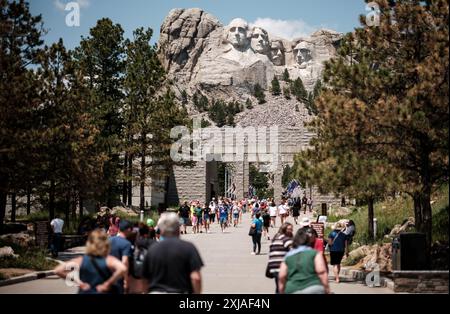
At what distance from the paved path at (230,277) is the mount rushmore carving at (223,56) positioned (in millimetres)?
155210

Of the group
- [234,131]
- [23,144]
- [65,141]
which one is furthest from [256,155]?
[23,144]

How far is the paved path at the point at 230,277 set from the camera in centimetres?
1376

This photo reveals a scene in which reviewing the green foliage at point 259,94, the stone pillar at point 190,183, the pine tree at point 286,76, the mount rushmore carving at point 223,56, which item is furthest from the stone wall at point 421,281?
the pine tree at point 286,76

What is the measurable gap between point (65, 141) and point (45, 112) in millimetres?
1437

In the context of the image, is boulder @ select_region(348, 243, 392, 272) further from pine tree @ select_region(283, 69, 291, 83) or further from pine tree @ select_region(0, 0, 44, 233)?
pine tree @ select_region(283, 69, 291, 83)

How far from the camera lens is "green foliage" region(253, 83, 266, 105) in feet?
557

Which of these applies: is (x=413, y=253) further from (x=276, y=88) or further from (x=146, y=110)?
(x=276, y=88)

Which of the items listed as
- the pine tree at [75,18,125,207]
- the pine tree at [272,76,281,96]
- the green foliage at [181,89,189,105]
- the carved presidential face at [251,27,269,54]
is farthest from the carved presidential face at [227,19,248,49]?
the pine tree at [75,18,125,207]

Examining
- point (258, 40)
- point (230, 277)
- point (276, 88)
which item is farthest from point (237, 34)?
point (230, 277)

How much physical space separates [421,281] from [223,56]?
178m

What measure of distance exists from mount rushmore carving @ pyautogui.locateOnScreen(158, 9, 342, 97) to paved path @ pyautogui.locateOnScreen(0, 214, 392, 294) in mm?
155210

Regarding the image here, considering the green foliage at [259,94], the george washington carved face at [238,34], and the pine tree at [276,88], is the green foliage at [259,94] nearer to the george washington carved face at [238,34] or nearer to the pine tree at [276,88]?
the pine tree at [276,88]

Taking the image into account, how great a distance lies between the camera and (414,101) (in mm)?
14180

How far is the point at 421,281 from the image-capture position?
1370 cm
